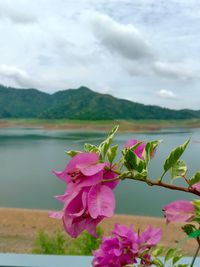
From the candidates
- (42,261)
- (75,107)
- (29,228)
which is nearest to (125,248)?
(42,261)

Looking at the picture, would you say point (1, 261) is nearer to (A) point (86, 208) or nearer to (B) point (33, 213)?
(A) point (86, 208)

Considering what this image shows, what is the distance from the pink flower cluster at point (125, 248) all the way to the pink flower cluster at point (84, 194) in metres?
0.12

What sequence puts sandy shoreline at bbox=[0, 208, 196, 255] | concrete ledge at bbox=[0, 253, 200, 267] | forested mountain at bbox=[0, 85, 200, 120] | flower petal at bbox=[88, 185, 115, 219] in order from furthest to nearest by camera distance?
forested mountain at bbox=[0, 85, 200, 120] < sandy shoreline at bbox=[0, 208, 196, 255] < concrete ledge at bbox=[0, 253, 200, 267] < flower petal at bbox=[88, 185, 115, 219]

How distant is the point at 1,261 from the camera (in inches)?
41.1

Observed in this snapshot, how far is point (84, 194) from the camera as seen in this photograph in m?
0.36

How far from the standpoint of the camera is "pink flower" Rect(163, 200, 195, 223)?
1.22 ft

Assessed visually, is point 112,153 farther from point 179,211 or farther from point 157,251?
point 157,251

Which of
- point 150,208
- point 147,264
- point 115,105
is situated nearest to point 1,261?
point 147,264

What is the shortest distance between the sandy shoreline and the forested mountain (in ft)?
142

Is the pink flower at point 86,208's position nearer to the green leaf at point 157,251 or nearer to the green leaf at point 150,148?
the green leaf at point 150,148

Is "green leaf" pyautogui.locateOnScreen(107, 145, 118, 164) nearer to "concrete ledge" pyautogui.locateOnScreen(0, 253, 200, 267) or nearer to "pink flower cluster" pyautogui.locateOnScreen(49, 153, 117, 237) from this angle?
"pink flower cluster" pyautogui.locateOnScreen(49, 153, 117, 237)

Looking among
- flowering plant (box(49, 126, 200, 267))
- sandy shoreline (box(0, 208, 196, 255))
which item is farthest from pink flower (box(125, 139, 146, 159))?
sandy shoreline (box(0, 208, 196, 255))

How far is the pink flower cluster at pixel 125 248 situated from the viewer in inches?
19.3

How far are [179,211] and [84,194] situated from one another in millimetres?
87
